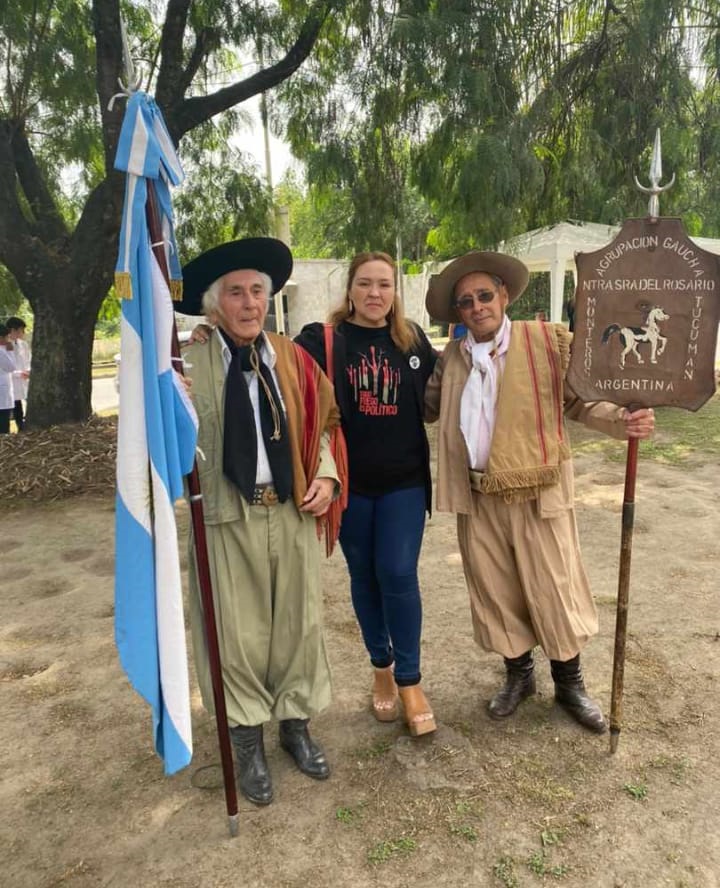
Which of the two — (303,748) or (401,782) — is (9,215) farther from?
(401,782)

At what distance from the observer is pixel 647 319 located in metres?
2.22

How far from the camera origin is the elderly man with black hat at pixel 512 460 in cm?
236

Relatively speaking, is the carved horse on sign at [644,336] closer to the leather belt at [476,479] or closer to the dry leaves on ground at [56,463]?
the leather belt at [476,479]

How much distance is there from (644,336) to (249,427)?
1358mm

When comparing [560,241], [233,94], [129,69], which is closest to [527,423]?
[129,69]

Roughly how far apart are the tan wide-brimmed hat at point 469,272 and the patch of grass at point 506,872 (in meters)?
1.82

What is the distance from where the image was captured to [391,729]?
8.57 ft

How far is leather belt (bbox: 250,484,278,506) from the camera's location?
217 cm

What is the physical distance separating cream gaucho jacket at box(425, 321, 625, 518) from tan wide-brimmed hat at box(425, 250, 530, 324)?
16 cm

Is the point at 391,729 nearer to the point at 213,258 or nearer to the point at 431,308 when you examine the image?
the point at 431,308

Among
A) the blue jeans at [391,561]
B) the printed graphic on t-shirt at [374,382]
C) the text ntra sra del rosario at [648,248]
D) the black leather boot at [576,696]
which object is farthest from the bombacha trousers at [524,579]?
the text ntra sra del rosario at [648,248]

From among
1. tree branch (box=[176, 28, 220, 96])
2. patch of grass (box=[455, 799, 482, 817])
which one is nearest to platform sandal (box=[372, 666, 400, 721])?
patch of grass (box=[455, 799, 482, 817])

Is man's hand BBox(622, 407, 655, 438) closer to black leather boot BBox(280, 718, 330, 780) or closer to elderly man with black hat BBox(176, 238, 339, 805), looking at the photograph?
elderly man with black hat BBox(176, 238, 339, 805)

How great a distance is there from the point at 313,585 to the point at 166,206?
51.7 inches
